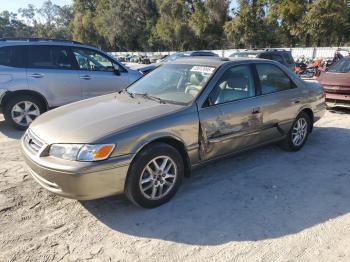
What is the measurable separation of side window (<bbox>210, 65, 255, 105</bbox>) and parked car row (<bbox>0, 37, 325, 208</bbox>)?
0.04ft

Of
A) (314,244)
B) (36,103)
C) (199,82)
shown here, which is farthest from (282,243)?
(36,103)

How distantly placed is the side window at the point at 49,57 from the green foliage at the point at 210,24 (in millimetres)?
32700

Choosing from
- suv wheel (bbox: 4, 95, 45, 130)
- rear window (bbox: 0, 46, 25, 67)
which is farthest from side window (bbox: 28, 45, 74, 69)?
suv wheel (bbox: 4, 95, 45, 130)

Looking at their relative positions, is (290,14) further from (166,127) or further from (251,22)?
(166,127)

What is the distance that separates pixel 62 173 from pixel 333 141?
503 cm

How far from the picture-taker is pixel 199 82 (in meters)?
4.45

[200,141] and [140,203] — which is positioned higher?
[200,141]

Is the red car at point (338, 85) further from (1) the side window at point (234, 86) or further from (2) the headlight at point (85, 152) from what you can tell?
(2) the headlight at point (85, 152)

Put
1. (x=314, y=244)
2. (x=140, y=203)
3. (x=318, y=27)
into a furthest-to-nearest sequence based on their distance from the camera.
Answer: (x=318, y=27), (x=140, y=203), (x=314, y=244)

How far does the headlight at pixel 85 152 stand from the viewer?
338 cm

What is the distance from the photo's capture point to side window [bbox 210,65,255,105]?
4446 millimetres

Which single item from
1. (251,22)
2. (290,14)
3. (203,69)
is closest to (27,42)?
(203,69)

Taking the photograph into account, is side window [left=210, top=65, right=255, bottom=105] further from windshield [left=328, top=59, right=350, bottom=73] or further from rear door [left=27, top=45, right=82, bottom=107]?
windshield [left=328, top=59, right=350, bottom=73]

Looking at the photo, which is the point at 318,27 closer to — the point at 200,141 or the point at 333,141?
the point at 333,141
